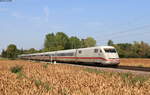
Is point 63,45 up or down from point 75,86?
up

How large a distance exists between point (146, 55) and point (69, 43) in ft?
161

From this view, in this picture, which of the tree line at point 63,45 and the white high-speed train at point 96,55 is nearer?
the white high-speed train at point 96,55

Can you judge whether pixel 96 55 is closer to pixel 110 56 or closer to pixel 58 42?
pixel 110 56

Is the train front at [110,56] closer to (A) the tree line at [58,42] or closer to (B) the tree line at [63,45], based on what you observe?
(B) the tree line at [63,45]

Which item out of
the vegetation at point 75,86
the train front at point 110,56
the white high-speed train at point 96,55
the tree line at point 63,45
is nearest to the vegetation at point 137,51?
the tree line at point 63,45

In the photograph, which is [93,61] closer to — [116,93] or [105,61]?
[105,61]

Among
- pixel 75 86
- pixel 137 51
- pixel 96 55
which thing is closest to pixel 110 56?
pixel 96 55

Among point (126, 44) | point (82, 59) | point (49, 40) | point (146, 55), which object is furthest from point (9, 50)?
point (82, 59)

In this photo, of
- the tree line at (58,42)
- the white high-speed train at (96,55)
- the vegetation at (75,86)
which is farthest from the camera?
the tree line at (58,42)

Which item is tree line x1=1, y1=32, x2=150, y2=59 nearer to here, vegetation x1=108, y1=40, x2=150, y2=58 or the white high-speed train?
vegetation x1=108, y1=40, x2=150, y2=58

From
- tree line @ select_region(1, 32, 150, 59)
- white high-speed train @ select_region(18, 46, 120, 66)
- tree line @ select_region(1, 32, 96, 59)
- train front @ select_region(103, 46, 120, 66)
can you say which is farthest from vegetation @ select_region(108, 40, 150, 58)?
train front @ select_region(103, 46, 120, 66)

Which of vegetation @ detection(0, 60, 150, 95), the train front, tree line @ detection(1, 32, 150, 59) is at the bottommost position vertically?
vegetation @ detection(0, 60, 150, 95)

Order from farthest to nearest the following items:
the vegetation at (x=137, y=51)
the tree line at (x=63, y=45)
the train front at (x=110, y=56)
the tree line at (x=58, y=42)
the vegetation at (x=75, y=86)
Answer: the tree line at (x=58, y=42)
the tree line at (x=63, y=45)
the vegetation at (x=137, y=51)
the train front at (x=110, y=56)
the vegetation at (x=75, y=86)

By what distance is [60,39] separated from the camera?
12375 centimetres
